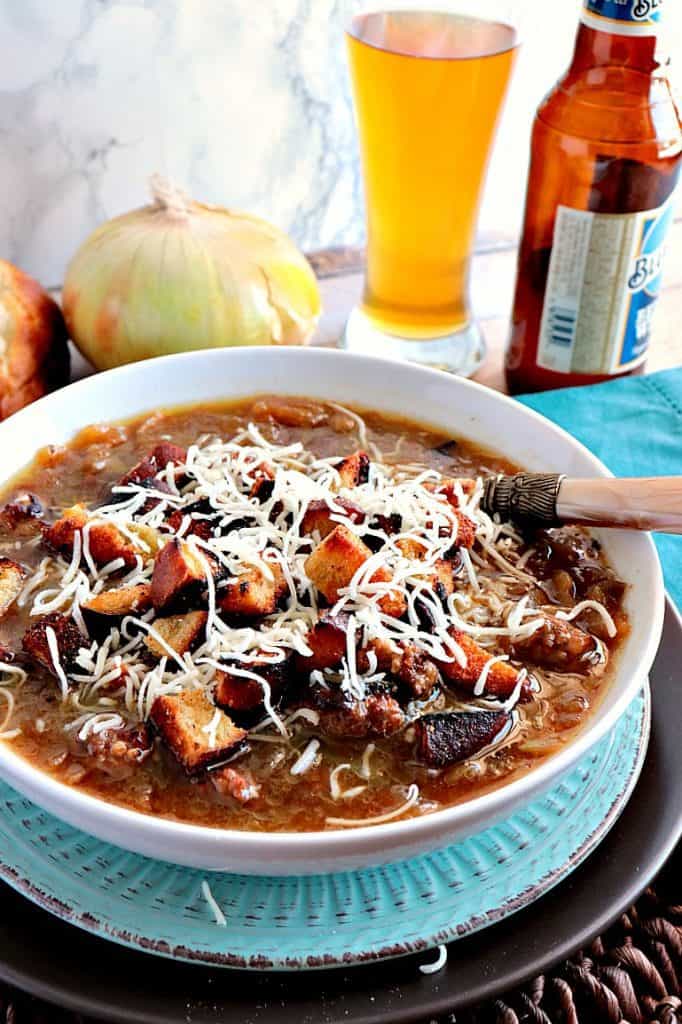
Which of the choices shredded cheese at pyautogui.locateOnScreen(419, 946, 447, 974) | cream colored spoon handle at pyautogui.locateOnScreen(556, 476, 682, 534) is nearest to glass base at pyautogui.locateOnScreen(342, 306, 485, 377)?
cream colored spoon handle at pyautogui.locateOnScreen(556, 476, 682, 534)

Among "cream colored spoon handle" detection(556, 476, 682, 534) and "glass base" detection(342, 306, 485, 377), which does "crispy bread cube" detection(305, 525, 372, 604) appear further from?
"glass base" detection(342, 306, 485, 377)

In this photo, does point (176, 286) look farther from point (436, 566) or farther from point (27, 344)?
point (436, 566)

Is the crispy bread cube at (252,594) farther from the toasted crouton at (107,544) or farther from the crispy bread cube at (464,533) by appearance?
the crispy bread cube at (464,533)

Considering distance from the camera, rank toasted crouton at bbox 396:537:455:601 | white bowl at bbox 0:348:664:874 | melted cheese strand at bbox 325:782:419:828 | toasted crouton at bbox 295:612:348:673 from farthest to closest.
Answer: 1. toasted crouton at bbox 396:537:455:601
2. toasted crouton at bbox 295:612:348:673
3. melted cheese strand at bbox 325:782:419:828
4. white bowl at bbox 0:348:664:874

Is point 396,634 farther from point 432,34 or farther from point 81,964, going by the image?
point 432,34

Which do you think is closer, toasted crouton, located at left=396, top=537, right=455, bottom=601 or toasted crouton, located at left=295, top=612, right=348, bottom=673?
toasted crouton, located at left=295, top=612, right=348, bottom=673

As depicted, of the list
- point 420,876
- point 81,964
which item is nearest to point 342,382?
point 420,876
